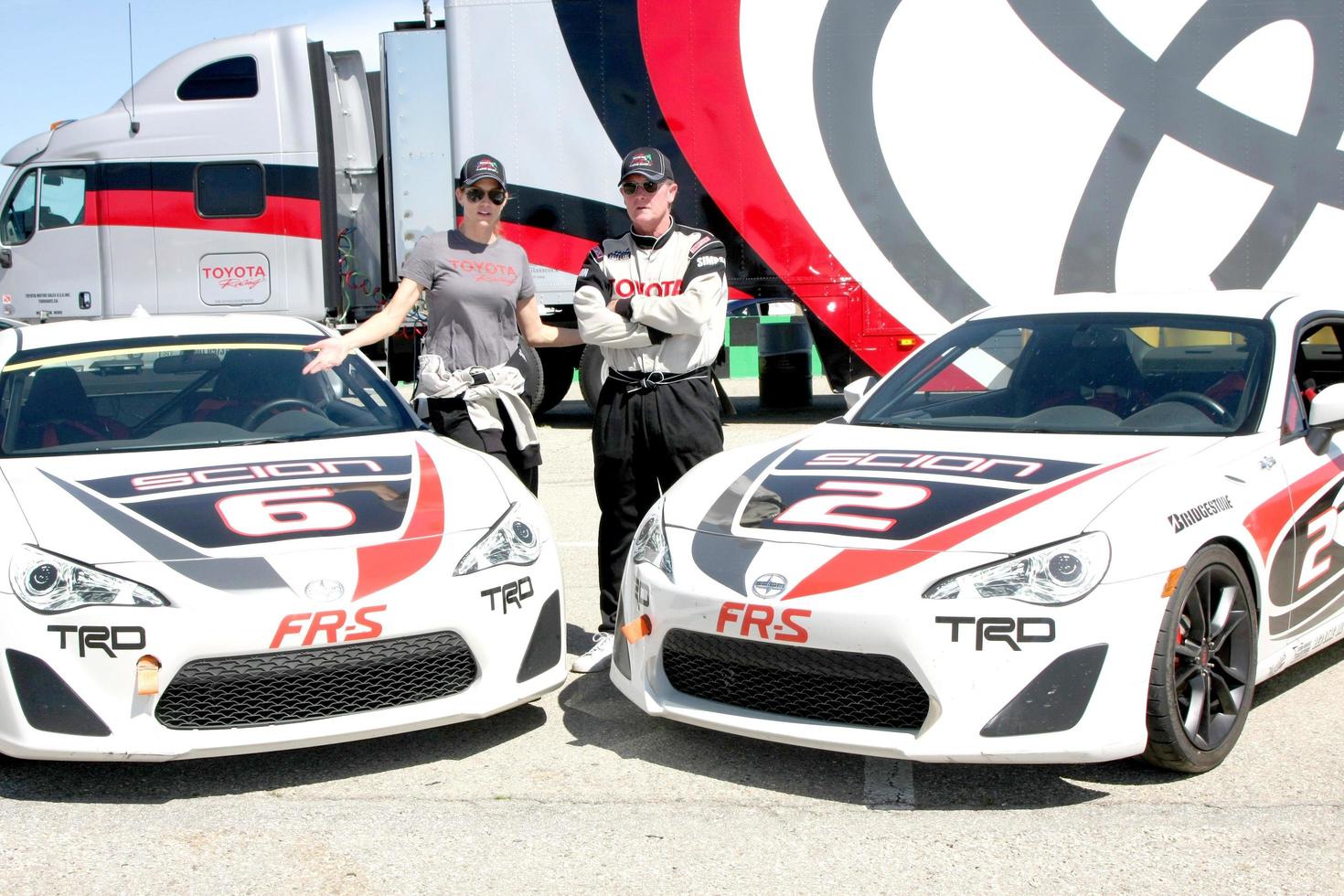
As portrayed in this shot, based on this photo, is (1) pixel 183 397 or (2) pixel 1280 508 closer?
(2) pixel 1280 508

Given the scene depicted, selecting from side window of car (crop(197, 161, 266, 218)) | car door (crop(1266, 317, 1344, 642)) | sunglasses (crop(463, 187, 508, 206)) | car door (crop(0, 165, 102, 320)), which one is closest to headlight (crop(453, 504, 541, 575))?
sunglasses (crop(463, 187, 508, 206))

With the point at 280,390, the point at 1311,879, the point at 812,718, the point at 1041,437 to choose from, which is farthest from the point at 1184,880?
the point at 280,390

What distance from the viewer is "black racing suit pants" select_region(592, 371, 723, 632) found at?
480cm

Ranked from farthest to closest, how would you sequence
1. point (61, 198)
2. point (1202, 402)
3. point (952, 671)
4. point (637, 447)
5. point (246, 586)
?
point (61, 198) → point (637, 447) → point (1202, 402) → point (246, 586) → point (952, 671)

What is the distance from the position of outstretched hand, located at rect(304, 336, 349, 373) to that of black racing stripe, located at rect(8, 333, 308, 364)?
0.89ft

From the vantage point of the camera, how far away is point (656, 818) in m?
3.36

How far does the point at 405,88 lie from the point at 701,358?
26.0 feet

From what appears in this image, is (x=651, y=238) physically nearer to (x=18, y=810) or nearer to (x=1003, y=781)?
(x=1003, y=781)

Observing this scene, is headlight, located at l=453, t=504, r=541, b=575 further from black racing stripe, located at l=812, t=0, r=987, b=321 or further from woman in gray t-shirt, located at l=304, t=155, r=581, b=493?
black racing stripe, located at l=812, t=0, r=987, b=321

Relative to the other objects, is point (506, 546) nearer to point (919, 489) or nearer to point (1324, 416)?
point (919, 489)

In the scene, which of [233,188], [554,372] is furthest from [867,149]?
[233,188]

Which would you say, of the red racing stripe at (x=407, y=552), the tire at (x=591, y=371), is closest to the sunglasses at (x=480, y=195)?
the red racing stripe at (x=407, y=552)

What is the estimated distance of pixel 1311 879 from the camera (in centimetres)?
290

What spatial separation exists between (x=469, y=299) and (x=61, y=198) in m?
8.97
